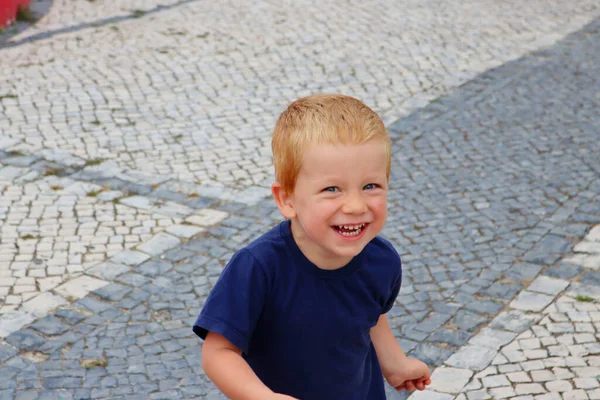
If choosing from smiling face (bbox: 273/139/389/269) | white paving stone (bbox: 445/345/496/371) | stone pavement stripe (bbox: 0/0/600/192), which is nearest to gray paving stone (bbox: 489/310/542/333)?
white paving stone (bbox: 445/345/496/371)

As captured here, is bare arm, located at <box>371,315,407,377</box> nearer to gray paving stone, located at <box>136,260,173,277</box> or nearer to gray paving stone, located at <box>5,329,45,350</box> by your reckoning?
gray paving stone, located at <box>5,329,45,350</box>

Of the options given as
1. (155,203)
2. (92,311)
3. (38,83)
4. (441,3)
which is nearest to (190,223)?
(155,203)

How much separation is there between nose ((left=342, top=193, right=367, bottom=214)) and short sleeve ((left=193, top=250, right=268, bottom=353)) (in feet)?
0.95

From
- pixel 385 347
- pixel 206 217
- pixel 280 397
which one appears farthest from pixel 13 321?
pixel 280 397

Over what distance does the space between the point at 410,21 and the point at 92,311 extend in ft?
24.6

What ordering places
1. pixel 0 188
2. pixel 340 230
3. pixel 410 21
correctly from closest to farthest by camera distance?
1. pixel 340 230
2. pixel 0 188
3. pixel 410 21

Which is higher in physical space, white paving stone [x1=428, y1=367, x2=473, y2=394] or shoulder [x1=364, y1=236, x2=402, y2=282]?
→ shoulder [x1=364, y1=236, x2=402, y2=282]

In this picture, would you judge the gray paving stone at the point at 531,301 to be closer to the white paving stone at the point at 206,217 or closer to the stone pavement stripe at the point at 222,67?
the white paving stone at the point at 206,217

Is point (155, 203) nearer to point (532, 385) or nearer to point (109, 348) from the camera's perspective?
point (109, 348)

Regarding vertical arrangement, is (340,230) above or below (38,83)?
above

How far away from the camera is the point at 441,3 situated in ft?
40.7

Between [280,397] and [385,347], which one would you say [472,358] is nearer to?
[385,347]

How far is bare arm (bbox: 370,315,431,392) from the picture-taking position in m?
2.65

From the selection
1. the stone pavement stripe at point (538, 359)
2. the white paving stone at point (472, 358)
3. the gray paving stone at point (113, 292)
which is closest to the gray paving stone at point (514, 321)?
the stone pavement stripe at point (538, 359)
